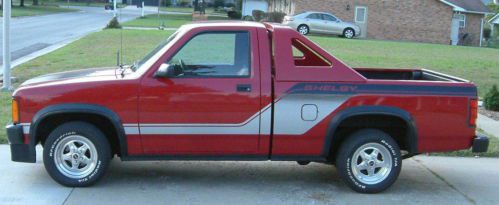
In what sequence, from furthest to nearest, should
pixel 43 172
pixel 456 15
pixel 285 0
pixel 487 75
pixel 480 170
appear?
pixel 285 0, pixel 456 15, pixel 487 75, pixel 480 170, pixel 43 172

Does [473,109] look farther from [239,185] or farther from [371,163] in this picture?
[239,185]

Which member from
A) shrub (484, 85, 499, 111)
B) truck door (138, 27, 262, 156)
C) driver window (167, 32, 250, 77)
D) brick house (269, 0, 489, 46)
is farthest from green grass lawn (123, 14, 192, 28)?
truck door (138, 27, 262, 156)

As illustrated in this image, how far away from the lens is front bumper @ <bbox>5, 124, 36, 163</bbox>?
228 inches

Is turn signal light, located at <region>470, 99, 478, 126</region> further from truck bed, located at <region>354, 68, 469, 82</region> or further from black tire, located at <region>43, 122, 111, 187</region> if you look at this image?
black tire, located at <region>43, 122, 111, 187</region>

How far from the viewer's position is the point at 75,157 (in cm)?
591

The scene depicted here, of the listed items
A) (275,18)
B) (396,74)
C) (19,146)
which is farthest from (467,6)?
(19,146)

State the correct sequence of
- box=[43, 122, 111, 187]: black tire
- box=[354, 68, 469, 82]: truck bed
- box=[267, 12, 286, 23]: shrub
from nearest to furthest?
box=[43, 122, 111, 187]: black tire → box=[354, 68, 469, 82]: truck bed → box=[267, 12, 286, 23]: shrub

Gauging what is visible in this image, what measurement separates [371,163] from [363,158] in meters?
0.10

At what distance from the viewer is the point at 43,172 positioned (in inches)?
255

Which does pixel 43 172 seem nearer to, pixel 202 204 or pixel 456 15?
pixel 202 204

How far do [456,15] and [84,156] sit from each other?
43512 mm

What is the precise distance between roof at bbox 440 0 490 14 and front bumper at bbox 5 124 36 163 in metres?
40.4

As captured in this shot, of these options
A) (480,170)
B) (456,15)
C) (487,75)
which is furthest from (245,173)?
(456,15)

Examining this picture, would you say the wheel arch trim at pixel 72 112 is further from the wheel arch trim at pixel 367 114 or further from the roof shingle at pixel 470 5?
the roof shingle at pixel 470 5
